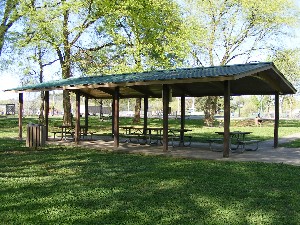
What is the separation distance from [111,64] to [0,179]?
18.5 m

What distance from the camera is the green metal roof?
11.6 metres

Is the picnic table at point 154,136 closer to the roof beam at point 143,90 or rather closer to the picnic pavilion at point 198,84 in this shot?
the picnic pavilion at point 198,84

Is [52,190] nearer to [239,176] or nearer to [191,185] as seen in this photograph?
[191,185]

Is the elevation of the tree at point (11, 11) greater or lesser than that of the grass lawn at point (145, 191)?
greater

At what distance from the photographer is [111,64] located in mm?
26109

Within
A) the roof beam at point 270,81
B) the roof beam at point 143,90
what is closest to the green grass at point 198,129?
the roof beam at point 270,81

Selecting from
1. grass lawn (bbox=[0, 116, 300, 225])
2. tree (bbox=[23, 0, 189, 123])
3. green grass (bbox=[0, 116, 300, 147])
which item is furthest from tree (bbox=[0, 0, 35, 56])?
grass lawn (bbox=[0, 116, 300, 225])

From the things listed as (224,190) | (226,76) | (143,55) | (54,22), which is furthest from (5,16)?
(224,190)

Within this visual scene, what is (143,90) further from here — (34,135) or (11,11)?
(11,11)

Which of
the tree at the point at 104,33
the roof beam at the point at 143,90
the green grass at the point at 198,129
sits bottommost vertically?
the green grass at the point at 198,129

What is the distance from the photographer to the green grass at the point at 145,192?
220 inches

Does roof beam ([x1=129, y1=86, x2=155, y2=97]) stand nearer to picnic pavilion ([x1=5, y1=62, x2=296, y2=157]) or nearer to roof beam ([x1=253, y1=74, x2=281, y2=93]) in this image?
picnic pavilion ([x1=5, y1=62, x2=296, y2=157])

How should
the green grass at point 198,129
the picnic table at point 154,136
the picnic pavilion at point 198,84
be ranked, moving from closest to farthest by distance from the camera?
the picnic pavilion at point 198,84 → the picnic table at point 154,136 → the green grass at point 198,129

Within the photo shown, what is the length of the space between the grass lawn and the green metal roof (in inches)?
106
